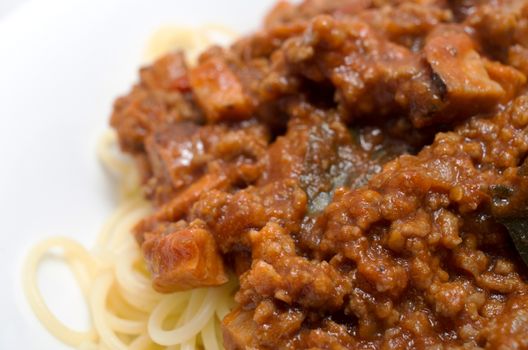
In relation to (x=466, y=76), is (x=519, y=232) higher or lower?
lower

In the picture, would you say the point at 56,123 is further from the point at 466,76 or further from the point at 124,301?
the point at 466,76

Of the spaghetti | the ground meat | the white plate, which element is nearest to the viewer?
the ground meat

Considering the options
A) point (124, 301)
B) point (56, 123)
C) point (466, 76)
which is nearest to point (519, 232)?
point (466, 76)

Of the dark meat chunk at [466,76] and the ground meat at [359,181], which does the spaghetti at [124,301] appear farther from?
the dark meat chunk at [466,76]

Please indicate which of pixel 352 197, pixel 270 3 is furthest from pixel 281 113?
pixel 270 3

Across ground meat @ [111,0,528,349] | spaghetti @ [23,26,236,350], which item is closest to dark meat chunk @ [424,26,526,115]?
ground meat @ [111,0,528,349]

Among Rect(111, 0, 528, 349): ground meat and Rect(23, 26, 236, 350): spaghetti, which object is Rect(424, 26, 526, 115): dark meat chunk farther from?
Rect(23, 26, 236, 350): spaghetti
